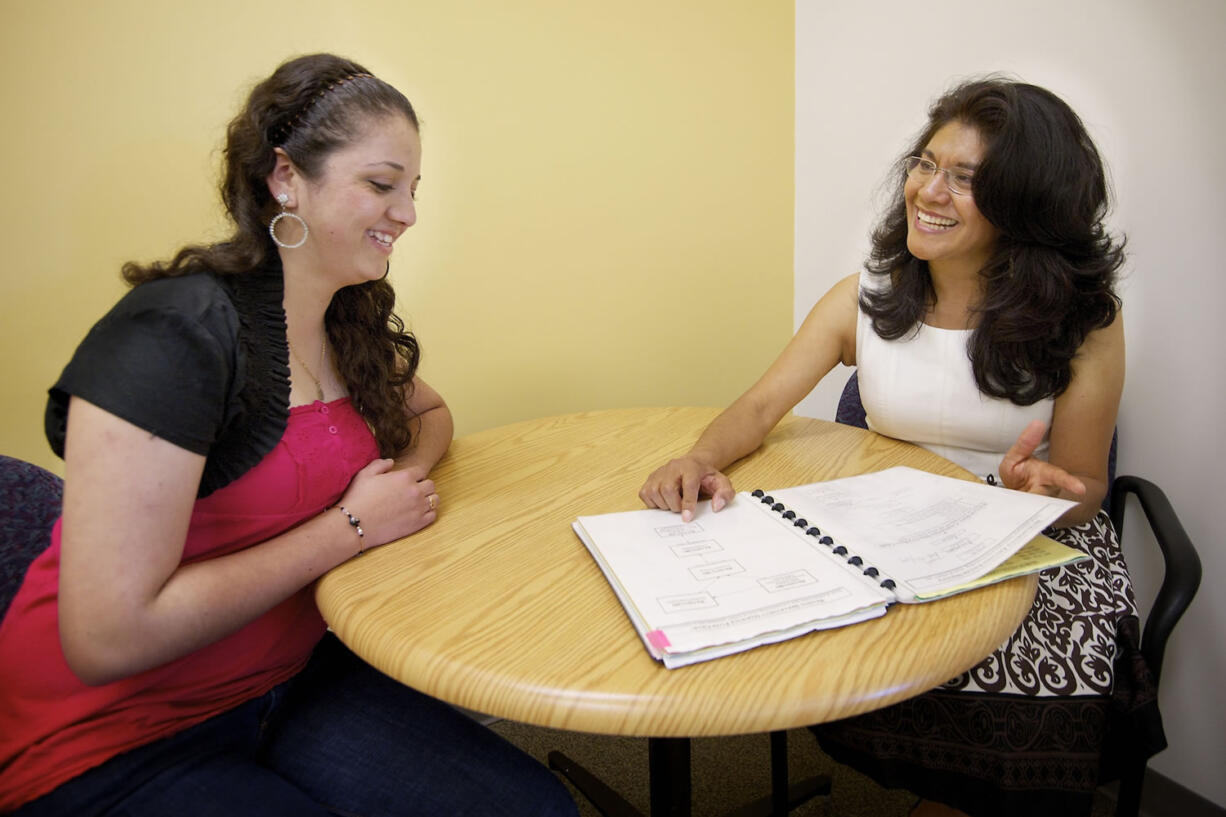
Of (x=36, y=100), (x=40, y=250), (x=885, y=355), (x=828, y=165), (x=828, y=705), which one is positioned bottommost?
(x=828, y=705)

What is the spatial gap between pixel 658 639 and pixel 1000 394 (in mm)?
1015

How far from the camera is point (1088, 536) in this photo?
1.30 metres

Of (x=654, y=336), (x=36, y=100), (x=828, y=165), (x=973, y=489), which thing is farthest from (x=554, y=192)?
(x=973, y=489)

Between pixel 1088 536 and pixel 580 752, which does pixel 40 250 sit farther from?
pixel 1088 536

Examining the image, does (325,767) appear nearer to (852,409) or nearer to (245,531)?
(245,531)

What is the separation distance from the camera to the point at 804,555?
0.87 m

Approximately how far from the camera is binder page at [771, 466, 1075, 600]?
0.82 meters

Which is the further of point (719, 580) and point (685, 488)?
point (685, 488)

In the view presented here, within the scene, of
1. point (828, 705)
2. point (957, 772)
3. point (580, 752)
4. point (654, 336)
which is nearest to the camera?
point (828, 705)

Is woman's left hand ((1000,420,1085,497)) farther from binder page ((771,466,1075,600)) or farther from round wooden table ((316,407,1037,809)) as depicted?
round wooden table ((316,407,1037,809))

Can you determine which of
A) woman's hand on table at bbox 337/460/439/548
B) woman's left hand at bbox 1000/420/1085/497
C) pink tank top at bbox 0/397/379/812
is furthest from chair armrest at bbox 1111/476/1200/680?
pink tank top at bbox 0/397/379/812

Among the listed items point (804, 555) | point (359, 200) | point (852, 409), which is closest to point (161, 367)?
point (359, 200)

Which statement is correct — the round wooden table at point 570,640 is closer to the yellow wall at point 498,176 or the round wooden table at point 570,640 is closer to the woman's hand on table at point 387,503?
the woman's hand on table at point 387,503

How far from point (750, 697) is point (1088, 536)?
3.31ft
